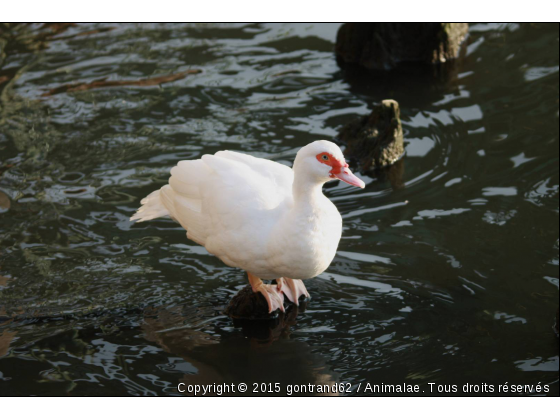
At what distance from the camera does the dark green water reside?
4.83 m

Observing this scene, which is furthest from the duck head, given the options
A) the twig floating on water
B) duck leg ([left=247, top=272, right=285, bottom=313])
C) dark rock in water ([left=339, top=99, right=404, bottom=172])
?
the twig floating on water

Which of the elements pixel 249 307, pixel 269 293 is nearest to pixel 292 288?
pixel 269 293

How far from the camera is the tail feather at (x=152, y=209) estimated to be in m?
5.72

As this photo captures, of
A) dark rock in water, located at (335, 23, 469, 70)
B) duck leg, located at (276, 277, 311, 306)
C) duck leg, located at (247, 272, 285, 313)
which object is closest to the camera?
duck leg, located at (247, 272, 285, 313)

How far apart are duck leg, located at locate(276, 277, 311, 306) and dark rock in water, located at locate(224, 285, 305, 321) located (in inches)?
6.7

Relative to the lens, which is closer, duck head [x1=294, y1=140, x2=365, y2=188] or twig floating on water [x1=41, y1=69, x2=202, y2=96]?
duck head [x1=294, y1=140, x2=365, y2=188]

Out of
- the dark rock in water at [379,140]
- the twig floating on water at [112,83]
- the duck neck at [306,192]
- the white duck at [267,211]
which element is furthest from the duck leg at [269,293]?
the twig floating on water at [112,83]

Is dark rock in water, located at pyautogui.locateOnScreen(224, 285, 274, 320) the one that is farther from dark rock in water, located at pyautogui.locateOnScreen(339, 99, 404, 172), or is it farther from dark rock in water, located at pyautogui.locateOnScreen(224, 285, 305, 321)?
dark rock in water, located at pyautogui.locateOnScreen(339, 99, 404, 172)

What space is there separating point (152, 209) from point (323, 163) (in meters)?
1.93

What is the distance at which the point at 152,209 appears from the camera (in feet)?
19.0

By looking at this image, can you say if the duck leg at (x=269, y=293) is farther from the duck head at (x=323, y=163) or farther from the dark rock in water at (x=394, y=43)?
the dark rock in water at (x=394, y=43)

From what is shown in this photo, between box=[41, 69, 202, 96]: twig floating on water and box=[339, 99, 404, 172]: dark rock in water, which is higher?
box=[41, 69, 202, 96]: twig floating on water

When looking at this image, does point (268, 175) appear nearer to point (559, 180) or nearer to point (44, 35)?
point (559, 180)

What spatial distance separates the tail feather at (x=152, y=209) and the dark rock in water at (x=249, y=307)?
1030mm
